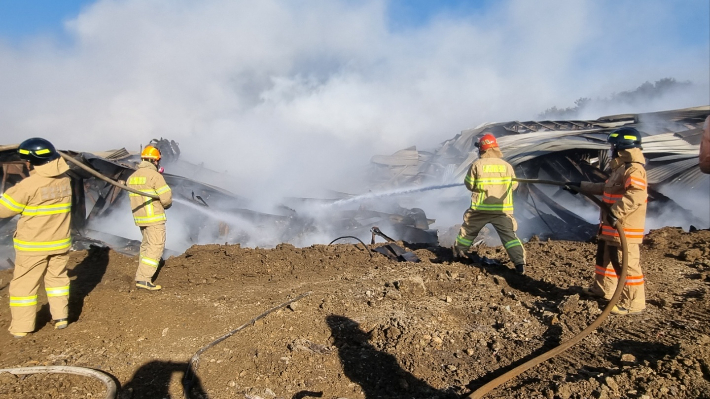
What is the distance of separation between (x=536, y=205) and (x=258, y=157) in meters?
12.9

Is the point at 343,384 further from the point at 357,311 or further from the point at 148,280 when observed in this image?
the point at 148,280

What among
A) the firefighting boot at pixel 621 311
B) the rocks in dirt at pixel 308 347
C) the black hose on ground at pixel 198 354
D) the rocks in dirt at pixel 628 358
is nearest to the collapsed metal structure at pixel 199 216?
the black hose on ground at pixel 198 354

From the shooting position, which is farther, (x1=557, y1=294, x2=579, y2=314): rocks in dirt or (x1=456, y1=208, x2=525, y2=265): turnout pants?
(x1=456, y1=208, x2=525, y2=265): turnout pants

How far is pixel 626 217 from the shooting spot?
3850 mm

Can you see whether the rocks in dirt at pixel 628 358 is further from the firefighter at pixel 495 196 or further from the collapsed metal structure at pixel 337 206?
the collapsed metal structure at pixel 337 206

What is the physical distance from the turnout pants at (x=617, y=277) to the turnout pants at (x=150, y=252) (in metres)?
4.57

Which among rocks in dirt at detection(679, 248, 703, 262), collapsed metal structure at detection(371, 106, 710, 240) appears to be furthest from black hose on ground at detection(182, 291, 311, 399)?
collapsed metal structure at detection(371, 106, 710, 240)

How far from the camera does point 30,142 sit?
366cm

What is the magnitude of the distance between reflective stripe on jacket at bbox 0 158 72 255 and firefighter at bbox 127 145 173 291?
0.99 m

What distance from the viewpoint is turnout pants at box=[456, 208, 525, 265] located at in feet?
16.6

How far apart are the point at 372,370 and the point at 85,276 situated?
4.20 m

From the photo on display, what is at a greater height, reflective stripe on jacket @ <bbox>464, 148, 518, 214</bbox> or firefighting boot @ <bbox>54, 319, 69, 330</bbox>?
reflective stripe on jacket @ <bbox>464, 148, 518, 214</bbox>

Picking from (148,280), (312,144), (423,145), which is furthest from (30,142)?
(423,145)

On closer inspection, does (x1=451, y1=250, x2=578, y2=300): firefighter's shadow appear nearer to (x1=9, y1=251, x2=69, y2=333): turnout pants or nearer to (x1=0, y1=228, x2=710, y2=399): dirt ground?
(x1=0, y1=228, x2=710, y2=399): dirt ground
